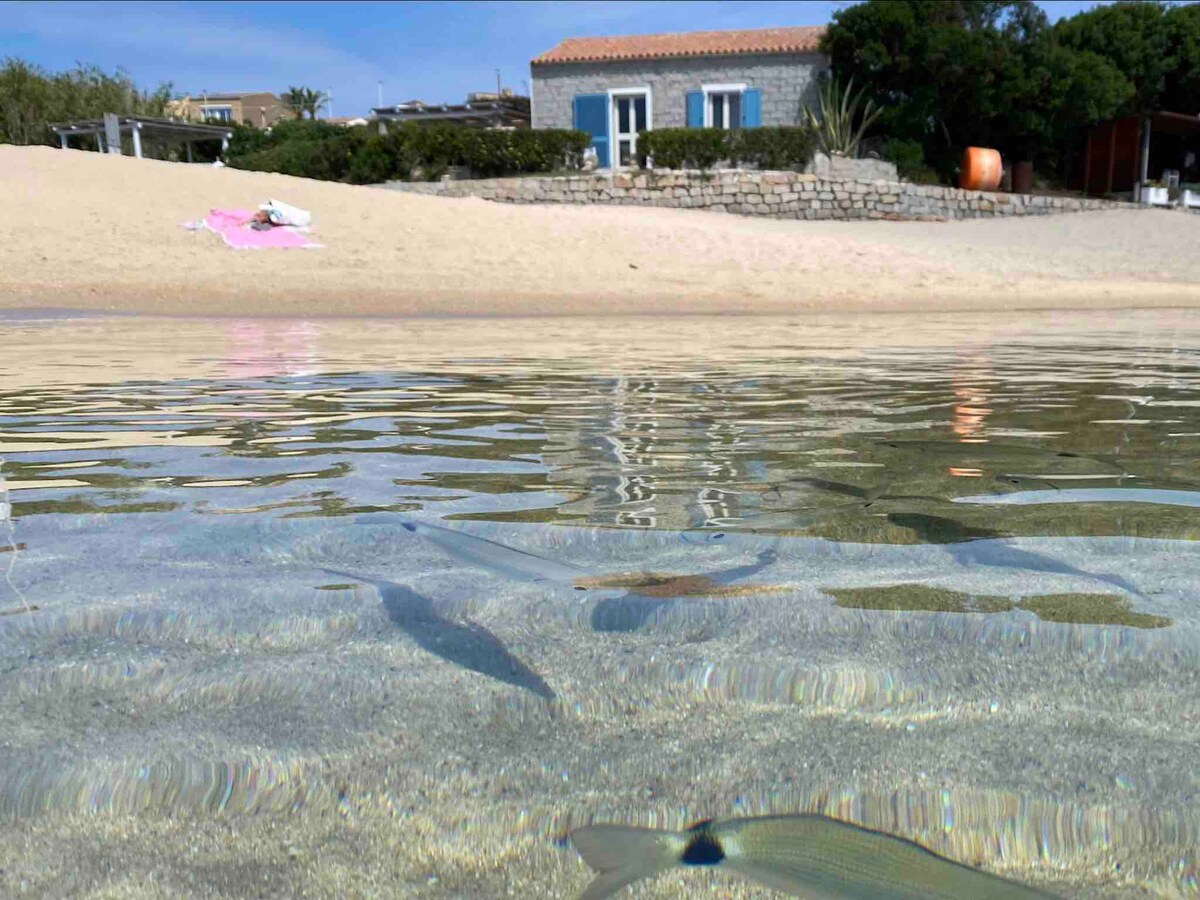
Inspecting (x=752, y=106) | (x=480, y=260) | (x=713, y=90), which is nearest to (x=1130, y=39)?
(x=752, y=106)

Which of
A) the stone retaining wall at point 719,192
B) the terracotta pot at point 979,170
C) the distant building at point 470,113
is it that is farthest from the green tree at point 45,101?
the terracotta pot at point 979,170

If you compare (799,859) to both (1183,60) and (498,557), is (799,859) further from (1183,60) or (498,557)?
(1183,60)

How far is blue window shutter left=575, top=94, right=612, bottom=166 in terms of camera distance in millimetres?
27484

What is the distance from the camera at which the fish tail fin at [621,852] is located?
97 centimetres

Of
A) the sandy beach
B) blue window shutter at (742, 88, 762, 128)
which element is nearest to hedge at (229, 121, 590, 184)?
the sandy beach

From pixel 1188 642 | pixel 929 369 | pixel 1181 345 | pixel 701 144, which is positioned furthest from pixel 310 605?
pixel 701 144

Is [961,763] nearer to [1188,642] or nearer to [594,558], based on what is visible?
[1188,642]

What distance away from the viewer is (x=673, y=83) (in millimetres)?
27422

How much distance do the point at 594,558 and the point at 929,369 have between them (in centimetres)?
389

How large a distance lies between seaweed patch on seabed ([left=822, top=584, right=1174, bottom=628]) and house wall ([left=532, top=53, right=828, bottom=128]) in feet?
89.1

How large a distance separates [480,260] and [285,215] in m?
2.91

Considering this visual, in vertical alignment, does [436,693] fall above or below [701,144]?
below

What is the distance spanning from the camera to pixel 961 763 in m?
1.14

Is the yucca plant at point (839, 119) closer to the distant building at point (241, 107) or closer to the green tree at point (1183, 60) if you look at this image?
the green tree at point (1183, 60)
